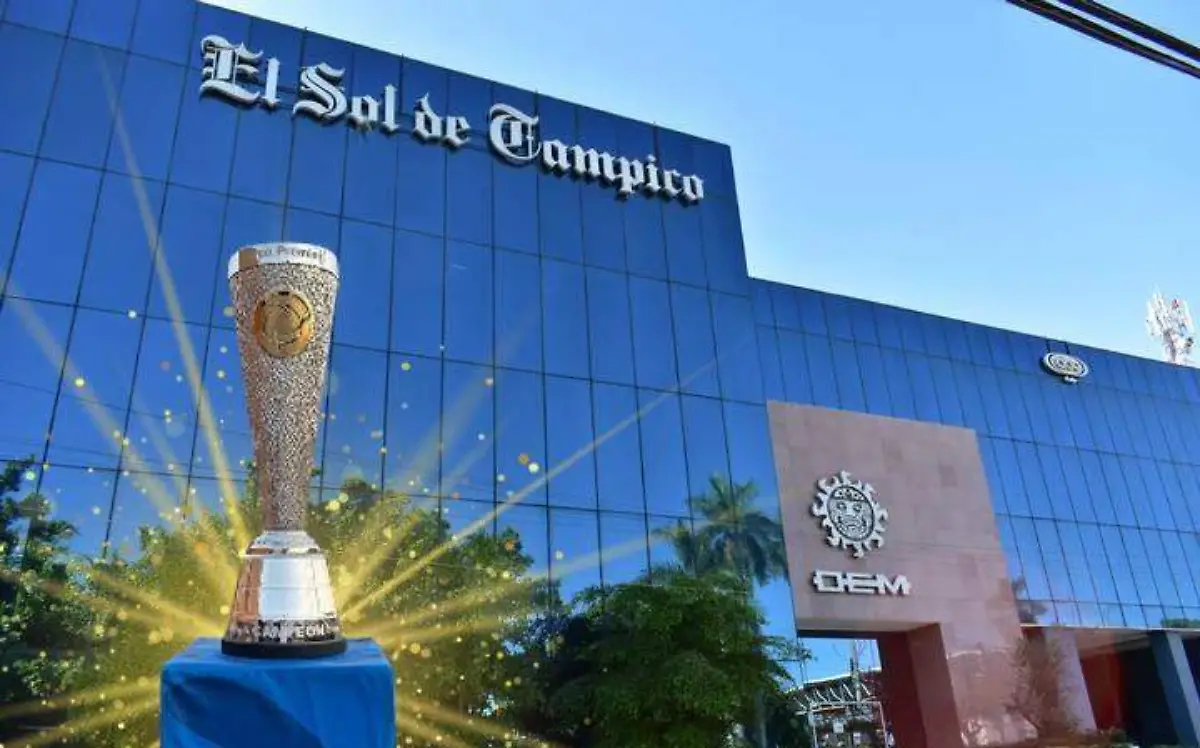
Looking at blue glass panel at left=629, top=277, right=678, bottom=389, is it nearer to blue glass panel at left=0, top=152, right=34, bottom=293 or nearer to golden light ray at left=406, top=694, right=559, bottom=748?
golden light ray at left=406, top=694, right=559, bottom=748

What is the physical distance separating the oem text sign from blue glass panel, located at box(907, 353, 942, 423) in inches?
403

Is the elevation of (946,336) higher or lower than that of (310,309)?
higher

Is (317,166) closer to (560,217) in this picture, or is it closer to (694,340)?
(560,217)

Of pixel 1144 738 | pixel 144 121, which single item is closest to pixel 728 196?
pixel 144 121

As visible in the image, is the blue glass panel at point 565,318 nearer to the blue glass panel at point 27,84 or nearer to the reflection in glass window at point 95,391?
the reflection in glass window at point 95,391

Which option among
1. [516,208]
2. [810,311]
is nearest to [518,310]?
[516,208]

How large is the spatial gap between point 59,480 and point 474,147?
1031 centimetres

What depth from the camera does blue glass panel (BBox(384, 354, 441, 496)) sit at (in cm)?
1526

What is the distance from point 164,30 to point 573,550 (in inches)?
495

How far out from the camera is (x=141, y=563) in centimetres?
1284

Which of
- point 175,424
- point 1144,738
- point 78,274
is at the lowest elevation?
point 1144,738

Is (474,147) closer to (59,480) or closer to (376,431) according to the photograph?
(376,431)

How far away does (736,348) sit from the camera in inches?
794

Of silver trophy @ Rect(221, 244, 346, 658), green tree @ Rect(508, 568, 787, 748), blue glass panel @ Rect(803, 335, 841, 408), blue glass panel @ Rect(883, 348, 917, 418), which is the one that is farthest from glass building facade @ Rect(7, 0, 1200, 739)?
silver trophy @ Rect(221, 244, 346, 658)
